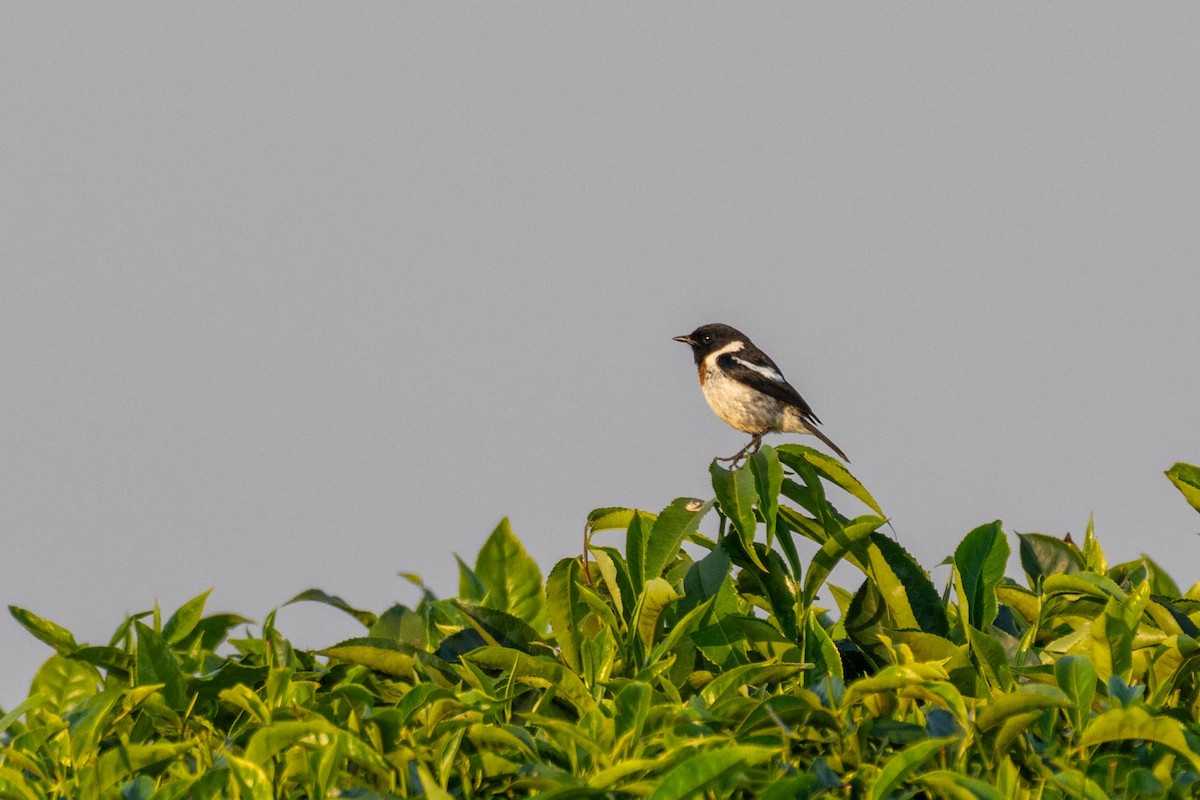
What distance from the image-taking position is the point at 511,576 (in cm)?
413

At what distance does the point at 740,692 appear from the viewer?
3.13 meters

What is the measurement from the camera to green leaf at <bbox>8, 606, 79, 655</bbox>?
148 inches

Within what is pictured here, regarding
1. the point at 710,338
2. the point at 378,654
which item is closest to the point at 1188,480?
the point at 378,654

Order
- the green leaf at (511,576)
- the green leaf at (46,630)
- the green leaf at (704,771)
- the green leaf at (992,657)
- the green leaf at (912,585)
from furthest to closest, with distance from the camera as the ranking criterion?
the green leaf at (511,576), the green leaf at (46,630), the green leaf at (912,585), the green leaf at (992,657), the green leaf at (704,771)

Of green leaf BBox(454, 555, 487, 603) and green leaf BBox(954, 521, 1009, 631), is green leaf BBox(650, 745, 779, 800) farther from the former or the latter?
green leaf BBox(454, 555, 487, 603)

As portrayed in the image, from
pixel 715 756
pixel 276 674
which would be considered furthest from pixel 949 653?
pixel 276 674

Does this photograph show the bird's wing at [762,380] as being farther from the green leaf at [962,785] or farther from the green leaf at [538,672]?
the green leaf at [962,785]

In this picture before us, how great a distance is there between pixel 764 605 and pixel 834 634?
0.22m

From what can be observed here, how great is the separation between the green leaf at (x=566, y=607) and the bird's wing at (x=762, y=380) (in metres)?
9.81

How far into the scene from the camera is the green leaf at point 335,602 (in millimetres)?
3924

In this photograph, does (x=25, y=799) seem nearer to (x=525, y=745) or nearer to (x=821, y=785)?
(x=525, y=745)

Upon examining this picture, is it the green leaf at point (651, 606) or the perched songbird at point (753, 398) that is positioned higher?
the perched songbird at point (753, 398)

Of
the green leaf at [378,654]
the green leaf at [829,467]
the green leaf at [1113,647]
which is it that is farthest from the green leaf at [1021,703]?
the green leaf at [378,654]

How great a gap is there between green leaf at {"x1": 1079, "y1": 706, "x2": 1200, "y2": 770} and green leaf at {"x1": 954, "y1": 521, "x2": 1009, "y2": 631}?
0.74 m
